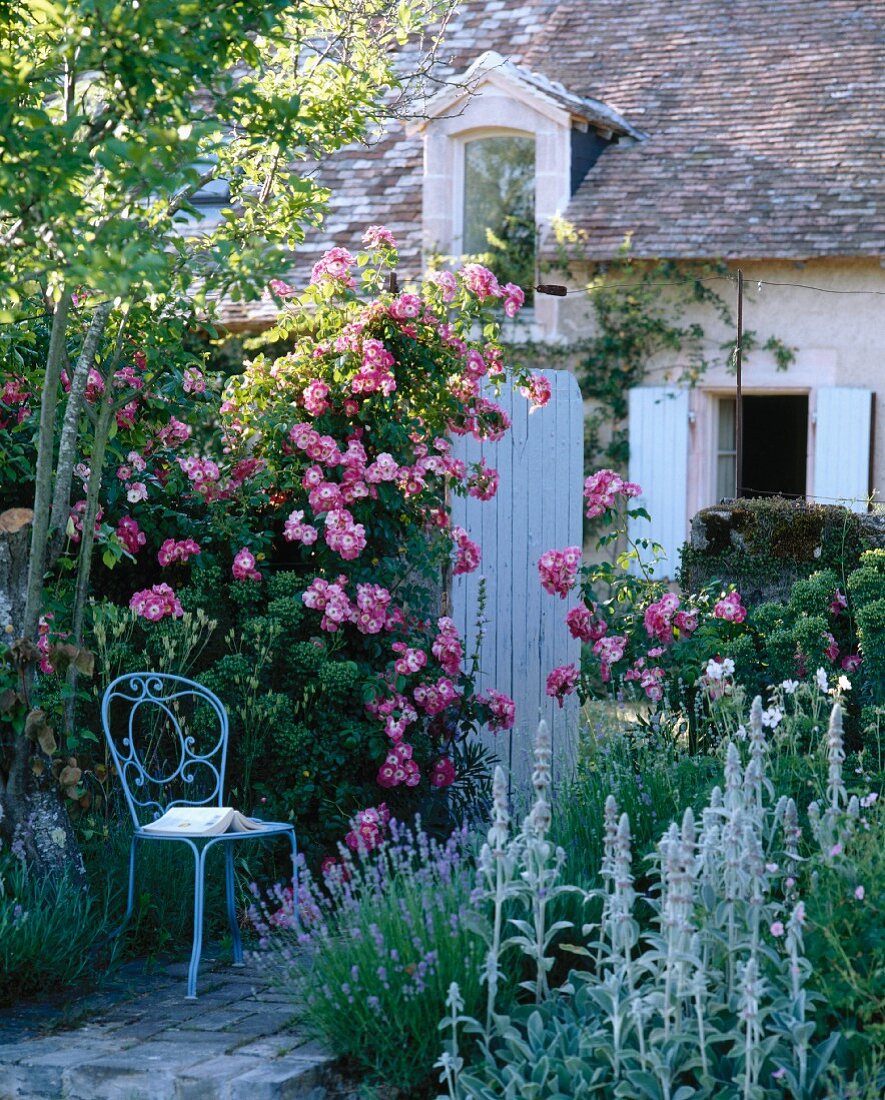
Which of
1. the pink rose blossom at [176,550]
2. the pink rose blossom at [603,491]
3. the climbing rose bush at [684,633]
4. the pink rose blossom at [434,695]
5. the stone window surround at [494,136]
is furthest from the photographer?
the stone window surround at [494,136]

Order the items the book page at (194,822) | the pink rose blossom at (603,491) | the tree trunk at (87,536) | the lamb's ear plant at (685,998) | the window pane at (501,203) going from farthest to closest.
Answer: the window pane at (501,203)
the pink rose blossom at (603,491)
the tree trunk at (87,536)
the book page at (194,822)
the lamb's ear plant at (685,998)

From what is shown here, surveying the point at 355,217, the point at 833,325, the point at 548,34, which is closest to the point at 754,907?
the point at 833,325

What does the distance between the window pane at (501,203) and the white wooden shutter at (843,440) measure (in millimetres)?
2667

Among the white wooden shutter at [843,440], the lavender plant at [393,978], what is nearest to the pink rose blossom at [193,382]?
the lavender plant at [393,978]

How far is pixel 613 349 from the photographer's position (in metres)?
11.8

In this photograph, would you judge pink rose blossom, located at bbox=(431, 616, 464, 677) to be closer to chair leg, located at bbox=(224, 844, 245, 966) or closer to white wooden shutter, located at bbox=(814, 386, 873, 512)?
chair leg, located at bbox=(224, 844, 245, 966)

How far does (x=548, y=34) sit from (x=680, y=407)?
4027mm

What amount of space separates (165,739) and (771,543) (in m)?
2.72

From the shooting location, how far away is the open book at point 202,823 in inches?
182

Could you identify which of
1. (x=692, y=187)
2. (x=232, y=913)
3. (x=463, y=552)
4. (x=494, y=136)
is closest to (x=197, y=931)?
(x=232, y=913)

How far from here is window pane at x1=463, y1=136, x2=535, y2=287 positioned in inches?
489

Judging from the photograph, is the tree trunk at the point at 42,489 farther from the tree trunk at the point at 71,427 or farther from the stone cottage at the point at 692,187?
the stone cottage at the point at 692,187

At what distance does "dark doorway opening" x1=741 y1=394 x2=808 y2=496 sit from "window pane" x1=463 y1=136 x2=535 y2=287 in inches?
104

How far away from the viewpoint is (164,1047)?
410 cm
